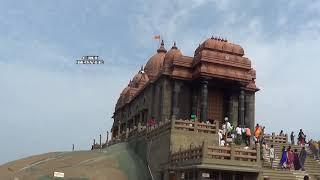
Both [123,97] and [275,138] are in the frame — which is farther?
[123,97]

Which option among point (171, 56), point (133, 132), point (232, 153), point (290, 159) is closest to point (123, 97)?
point (171, 56)

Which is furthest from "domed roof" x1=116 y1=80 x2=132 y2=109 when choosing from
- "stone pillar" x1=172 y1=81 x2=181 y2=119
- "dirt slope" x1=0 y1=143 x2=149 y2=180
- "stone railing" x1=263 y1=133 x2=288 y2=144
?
"stone railing" x1=263 y1=133 x2=288 y2=144

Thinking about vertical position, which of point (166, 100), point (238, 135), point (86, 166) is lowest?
point (86, 166)

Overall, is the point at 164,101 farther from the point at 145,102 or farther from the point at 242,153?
the point at 242,153

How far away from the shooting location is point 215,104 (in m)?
35.2

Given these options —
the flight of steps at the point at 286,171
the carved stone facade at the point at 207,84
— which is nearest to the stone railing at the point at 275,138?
the flight of steps at the point at 286,171

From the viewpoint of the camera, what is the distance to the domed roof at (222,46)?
114ft

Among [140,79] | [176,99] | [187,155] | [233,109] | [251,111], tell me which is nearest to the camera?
[187,155]

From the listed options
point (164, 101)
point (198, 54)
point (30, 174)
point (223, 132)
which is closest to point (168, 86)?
point (164, 101)

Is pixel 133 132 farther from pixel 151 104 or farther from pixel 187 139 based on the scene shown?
pixel 187 139

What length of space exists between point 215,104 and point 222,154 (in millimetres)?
14727

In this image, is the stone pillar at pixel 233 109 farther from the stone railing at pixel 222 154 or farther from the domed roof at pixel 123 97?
the domed roof at pixel 123 97

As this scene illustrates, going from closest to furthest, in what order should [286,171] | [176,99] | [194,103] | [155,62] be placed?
[286,171] → [176,99] → [194,103] → [155,62]

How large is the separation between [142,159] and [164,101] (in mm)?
6945
